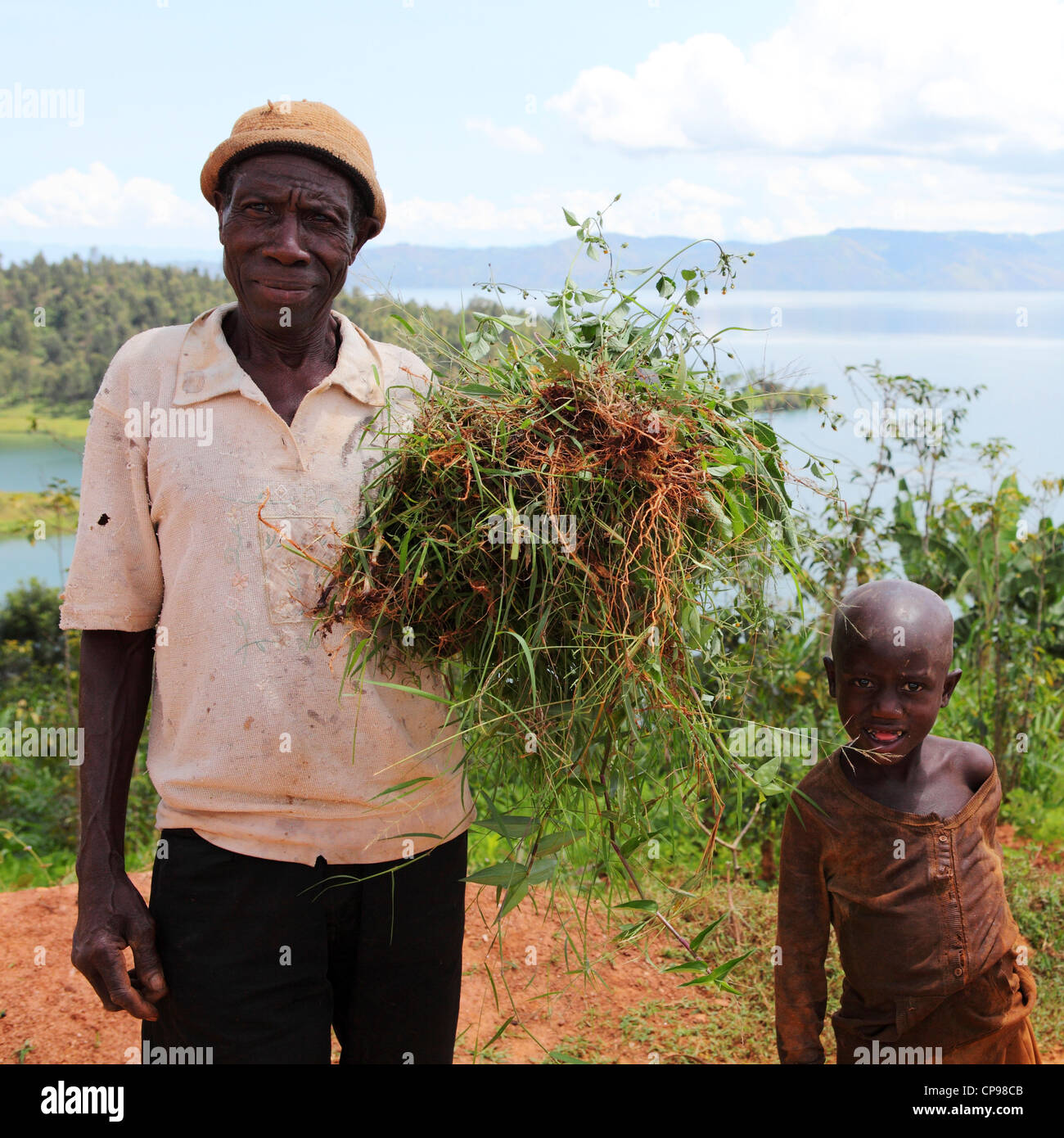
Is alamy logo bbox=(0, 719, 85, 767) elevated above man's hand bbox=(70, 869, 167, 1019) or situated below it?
below

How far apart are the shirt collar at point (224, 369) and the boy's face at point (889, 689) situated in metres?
1.02

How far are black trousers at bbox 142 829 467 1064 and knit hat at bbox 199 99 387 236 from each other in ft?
4.09

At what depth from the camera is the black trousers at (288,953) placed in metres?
1.84

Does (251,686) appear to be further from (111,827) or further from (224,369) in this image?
(224,369)

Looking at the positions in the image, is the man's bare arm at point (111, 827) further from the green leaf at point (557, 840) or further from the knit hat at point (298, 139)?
the knit hat at point (298, 139)

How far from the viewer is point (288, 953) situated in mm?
1849

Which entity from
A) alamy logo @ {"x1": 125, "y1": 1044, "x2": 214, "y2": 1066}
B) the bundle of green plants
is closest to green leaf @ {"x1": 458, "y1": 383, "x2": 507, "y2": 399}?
the bundle of green plants

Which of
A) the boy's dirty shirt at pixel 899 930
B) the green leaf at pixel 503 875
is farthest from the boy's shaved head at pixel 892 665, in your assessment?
the green leaf at pixel 503 875

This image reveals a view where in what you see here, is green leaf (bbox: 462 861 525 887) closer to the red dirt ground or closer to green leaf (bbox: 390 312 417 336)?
green leaf (bbox: 390 312 417 336)

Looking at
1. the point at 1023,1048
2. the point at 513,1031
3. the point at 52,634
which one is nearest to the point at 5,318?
the point at 52,634

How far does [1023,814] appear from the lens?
4301mm

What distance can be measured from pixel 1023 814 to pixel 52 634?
17.9ft

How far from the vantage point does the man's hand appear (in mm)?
1838

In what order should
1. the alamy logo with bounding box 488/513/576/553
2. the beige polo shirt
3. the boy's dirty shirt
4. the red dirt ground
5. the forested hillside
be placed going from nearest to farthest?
the alamy logo with bounding box 488/513/576/553 < the beige polo shirt < the boy's dirty shirt < the red dirt ground < the forested hillside
